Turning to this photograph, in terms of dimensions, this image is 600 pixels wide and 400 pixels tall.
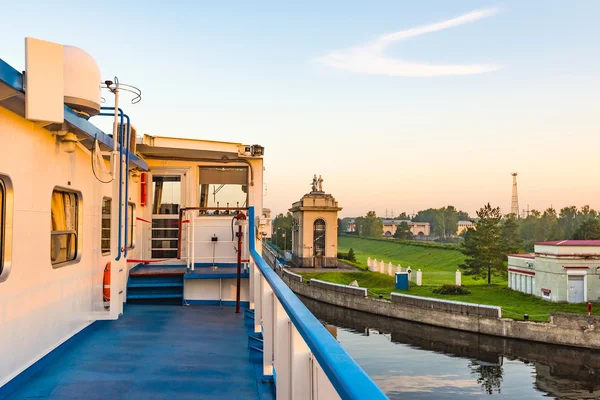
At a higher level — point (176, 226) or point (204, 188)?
point (204, 188)

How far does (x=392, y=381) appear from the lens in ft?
67.6

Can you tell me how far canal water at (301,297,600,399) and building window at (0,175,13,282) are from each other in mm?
17280

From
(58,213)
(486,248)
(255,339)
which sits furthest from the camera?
(486,248)

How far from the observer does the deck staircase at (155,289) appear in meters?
8.30

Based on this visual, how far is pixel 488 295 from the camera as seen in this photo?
30953 millimetres

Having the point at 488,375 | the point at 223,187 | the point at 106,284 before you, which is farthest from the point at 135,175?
the point at 488,375

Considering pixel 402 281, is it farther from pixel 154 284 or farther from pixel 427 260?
pixel 427 260

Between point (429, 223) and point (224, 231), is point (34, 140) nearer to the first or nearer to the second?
point (224, 231)

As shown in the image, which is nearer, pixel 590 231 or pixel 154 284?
pixel 154 284

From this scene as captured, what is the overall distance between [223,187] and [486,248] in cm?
3237

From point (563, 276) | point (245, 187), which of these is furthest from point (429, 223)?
point (245, 187)

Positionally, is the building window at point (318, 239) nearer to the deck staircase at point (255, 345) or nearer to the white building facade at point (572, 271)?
the white building facade at point (572, 271)

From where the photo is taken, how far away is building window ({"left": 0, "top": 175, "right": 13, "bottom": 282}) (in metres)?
3.85

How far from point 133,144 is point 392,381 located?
55.5ft
